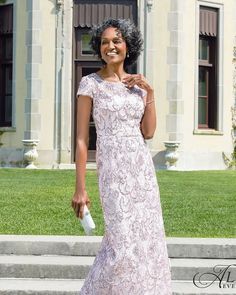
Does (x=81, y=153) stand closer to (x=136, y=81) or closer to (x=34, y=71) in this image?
(x=136, y=81)

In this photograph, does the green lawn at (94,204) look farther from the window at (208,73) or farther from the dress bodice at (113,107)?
the window at (208,73)

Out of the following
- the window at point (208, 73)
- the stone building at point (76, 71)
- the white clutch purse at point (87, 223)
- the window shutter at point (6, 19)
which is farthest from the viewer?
the window at point (208, 73)

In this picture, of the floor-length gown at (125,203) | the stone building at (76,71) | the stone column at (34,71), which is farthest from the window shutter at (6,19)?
the floor-length gown at (125,203)

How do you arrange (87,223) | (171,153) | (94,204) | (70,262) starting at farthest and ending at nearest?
(171,153) → (94,204) → (70,262) → (87,223)

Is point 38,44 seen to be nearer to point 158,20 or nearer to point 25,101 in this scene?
point 25,101

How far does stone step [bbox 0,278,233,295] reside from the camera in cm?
717

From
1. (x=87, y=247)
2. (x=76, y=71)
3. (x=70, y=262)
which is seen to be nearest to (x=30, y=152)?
(x=76, y=71)

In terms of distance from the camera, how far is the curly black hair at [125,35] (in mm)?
5692

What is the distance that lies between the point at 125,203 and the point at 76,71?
15.8 metres

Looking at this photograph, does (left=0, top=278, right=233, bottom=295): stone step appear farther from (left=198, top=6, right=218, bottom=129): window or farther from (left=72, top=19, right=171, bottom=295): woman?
(left=198, top=6, right=218, bottom=129): window

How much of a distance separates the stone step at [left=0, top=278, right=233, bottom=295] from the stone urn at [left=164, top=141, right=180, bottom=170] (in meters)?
13.1

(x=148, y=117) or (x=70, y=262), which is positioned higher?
(x=148, y=117)

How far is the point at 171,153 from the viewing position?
2072 centimetres

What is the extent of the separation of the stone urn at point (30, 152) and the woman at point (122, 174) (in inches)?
593
